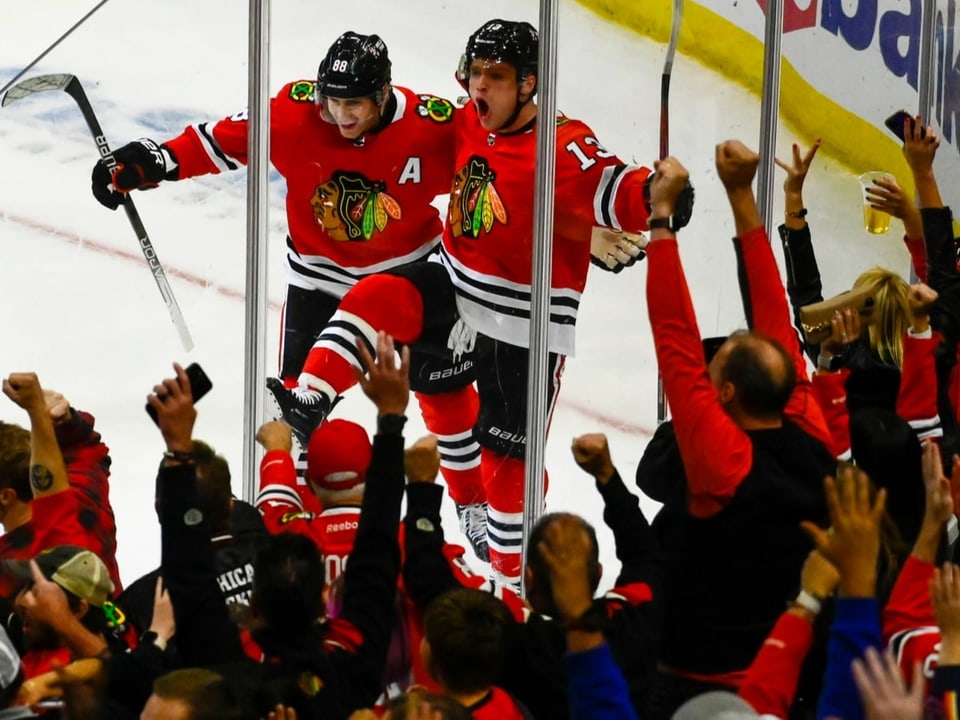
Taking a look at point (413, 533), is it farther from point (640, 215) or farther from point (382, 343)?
point (640, 215)

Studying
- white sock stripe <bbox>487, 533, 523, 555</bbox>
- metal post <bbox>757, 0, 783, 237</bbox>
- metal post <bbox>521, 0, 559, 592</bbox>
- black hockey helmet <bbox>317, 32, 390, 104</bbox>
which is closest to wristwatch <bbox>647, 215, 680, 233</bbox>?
metal post <bbox>521, 0, 559, 592</bbox>

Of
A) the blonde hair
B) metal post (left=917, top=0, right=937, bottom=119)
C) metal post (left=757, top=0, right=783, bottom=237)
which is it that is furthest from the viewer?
metal post (left=917, top=0, right=937, bottom=119)

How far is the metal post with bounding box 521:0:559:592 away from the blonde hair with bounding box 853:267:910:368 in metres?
0.74

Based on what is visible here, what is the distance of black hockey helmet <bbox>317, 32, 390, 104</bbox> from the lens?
3.66 meters

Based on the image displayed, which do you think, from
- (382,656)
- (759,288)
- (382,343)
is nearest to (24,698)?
(382,656)

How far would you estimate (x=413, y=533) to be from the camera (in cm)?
242

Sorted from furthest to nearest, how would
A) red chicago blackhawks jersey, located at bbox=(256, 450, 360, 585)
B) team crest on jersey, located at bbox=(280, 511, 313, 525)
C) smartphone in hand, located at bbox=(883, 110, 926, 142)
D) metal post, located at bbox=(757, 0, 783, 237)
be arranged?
metal post, located at bbox=(757, 0, 783, 237) < smartphone in hand, located at bbox=(883, 110, 926, 142) < team crest on jersey, located at bbox=(280, 511, 313, 525) < red chicago blackhawks jersey, located at bbox=(256, 450, 360, 585)

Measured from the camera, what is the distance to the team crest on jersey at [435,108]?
3721mm

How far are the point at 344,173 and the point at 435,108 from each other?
254 millimetres

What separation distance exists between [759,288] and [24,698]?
1.44m

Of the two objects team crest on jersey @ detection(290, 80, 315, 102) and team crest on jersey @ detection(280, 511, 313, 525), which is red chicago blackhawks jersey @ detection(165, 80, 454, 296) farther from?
team crest on jersey @ detection(280, 511, 313, 525)

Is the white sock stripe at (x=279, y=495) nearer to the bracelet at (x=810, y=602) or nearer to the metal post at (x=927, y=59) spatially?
the bracelet at (x=810, y=602)

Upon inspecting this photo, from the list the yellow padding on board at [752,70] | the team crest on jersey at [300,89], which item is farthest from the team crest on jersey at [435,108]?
the yellow padding on board at [752,70]

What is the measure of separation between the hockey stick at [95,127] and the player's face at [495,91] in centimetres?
81
